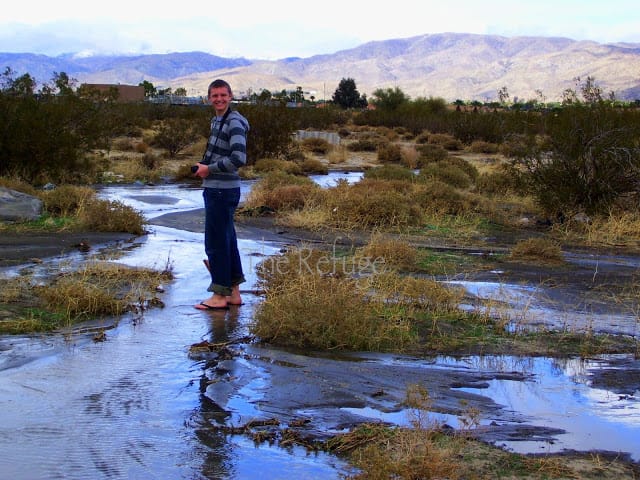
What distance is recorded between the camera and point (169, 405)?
5535 millimetres

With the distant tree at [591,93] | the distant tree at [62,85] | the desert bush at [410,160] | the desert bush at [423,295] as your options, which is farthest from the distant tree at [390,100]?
the desert bush at [423,295]

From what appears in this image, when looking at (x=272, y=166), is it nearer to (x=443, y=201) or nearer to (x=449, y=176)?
(x=449, y=176)

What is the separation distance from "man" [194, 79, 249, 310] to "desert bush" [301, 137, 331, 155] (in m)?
23.5

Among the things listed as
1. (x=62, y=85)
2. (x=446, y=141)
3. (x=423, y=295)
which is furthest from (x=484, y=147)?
(x=423, y=295)

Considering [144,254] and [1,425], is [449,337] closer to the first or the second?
[1,425]

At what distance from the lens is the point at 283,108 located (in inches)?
1067

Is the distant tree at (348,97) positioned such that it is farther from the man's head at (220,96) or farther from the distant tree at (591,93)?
the man's head at (220,96)

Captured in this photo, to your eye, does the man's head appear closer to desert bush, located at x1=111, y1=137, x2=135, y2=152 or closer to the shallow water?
the shallow water

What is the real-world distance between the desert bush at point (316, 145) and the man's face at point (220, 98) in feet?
77.6

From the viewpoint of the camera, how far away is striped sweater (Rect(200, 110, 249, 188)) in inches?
296

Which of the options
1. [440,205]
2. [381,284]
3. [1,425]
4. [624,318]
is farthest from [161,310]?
[440,205]

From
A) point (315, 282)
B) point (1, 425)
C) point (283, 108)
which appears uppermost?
point (283, 108)

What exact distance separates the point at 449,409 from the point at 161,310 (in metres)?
3.62

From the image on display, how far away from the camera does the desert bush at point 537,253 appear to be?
37.8 ft
